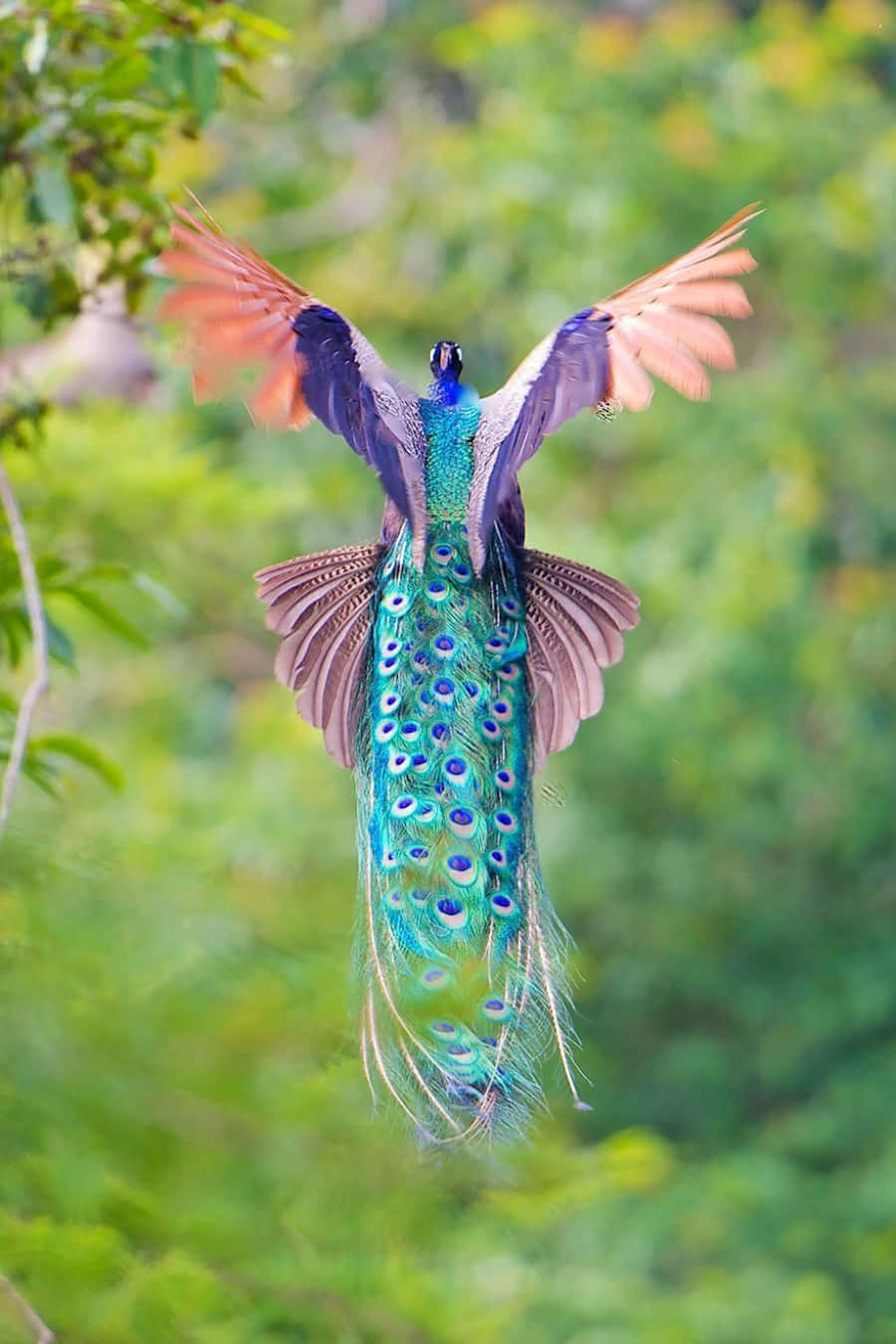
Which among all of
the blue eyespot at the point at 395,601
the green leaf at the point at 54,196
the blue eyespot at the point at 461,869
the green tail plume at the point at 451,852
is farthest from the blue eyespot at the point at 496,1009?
the green leaf at the point at 54,196

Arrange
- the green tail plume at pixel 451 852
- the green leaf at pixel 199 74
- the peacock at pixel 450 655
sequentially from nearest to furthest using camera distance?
1. the peacock at pixel 450 655
2. the green tail plume at pixel 451 852
3. the green leaf at pixel 199 74

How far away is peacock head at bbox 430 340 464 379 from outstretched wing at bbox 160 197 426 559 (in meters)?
0.19

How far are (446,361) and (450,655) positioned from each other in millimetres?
412

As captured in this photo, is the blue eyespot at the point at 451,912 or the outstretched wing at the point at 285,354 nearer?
the outstretched wing at the point at 285,354

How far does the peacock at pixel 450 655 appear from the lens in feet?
7.25

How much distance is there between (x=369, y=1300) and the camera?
15.6ft

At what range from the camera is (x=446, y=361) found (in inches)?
102

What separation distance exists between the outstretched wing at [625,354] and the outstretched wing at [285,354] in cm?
12

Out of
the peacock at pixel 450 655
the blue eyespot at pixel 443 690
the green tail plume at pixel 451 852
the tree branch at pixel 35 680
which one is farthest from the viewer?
the blue eyespot at pixel 443 690

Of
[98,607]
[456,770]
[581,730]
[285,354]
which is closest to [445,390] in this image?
[285,354]

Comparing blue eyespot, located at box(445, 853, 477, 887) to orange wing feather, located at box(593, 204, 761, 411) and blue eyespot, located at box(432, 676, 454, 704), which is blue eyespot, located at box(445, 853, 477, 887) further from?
orange wing feather, located at box(593, 204, 761, 411)

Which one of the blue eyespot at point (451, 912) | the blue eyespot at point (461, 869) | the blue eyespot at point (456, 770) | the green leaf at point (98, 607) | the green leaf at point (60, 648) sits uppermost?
the green leaf at point (98, 607)

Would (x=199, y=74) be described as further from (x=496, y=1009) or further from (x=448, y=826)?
(x=496, y=1009)

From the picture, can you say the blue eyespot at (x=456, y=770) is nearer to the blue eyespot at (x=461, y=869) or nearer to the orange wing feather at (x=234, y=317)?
the blue eyespot at (x=461, y=869)
